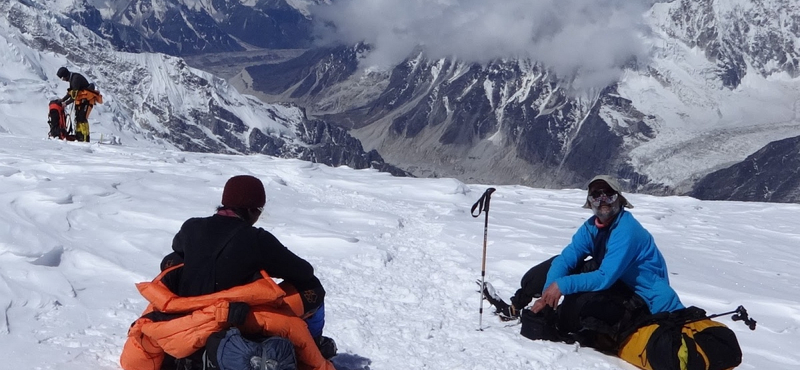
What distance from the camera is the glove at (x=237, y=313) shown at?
505 centimetres

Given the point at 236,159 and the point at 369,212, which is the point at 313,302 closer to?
the point at 369,212

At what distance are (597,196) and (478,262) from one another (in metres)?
3.64

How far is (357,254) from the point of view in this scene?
1043cm

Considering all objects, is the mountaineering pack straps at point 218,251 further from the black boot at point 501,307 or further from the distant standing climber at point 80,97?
the distant standing climber at point 80,97

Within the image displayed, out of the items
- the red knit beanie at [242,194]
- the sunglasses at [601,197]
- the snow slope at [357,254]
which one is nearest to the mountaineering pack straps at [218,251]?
the red knit beanie at [242,194]

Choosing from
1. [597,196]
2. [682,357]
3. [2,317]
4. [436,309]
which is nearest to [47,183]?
[2,317]

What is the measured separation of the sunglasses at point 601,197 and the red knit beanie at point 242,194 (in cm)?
338

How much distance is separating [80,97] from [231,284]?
18387mm

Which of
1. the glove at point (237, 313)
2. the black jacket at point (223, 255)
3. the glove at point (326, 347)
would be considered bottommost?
the glove at point (326, 347)

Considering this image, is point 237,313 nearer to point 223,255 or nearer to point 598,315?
point 223,255

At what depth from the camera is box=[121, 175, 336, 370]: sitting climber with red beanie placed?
520 cm

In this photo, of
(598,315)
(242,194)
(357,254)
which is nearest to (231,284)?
(242,194)

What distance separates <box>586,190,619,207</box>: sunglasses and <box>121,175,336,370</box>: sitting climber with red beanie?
10.1 feet

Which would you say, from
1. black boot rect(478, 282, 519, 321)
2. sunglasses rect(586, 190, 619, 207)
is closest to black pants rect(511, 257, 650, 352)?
black boot rect(478, 282, 519, 321)
